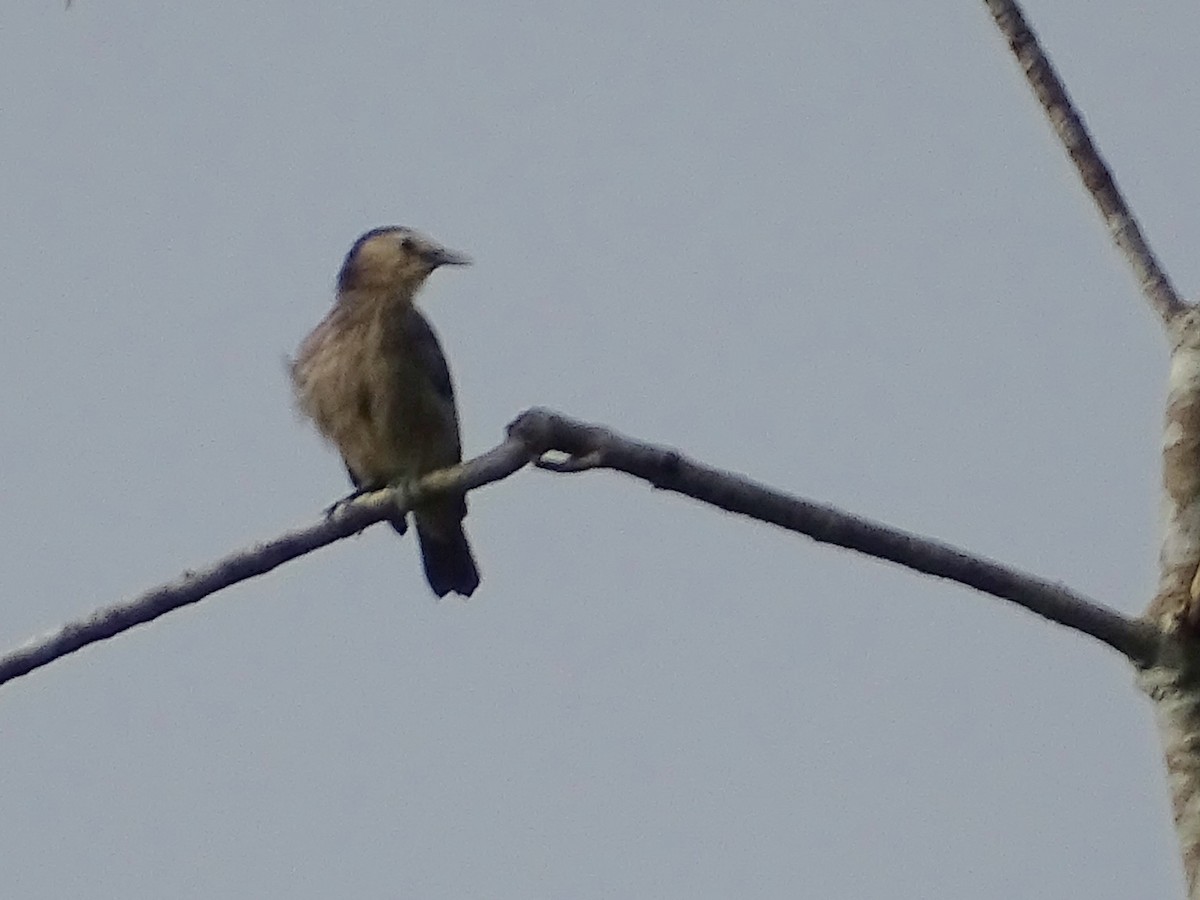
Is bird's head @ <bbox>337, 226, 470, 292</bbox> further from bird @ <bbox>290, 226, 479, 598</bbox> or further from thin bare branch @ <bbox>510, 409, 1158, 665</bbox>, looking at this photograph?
thin bare branch @ <bbox>510, 409, 1158, 665</bbox>

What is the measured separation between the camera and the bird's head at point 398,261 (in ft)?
22.3

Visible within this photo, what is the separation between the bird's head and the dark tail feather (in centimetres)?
94

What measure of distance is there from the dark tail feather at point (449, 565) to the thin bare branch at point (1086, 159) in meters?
3.43

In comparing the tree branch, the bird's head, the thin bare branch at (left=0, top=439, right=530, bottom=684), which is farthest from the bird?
the tree branch

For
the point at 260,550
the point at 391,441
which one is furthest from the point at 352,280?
the point at 260,550

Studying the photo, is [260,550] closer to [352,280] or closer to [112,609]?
[112,609]

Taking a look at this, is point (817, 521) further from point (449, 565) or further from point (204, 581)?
point (449, 565)

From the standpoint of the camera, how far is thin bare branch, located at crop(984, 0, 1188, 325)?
3.87 metres

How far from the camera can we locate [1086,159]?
4.03 m

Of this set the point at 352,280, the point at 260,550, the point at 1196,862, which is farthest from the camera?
the point at 352,280

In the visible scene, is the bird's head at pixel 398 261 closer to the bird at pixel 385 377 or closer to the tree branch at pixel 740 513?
the bird at pixel 385 377

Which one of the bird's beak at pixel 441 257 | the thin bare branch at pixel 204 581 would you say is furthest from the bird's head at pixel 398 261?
the thin bare branch at pixel 204 581

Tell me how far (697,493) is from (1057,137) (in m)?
1.22

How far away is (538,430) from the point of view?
11.4 ft
